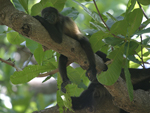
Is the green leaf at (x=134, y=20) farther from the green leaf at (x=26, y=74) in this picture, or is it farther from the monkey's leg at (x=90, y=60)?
the green leaf at (x=26, y=74)

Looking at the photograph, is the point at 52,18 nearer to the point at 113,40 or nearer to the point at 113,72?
the point at 113,40

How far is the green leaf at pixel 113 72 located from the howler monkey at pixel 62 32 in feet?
1.64

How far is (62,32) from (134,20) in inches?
64.1

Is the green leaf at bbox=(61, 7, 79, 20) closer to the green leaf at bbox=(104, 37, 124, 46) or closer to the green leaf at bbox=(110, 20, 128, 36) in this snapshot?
the green leaf at bbox=(104, 37, 124, 46)

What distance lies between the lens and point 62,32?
3689 mm

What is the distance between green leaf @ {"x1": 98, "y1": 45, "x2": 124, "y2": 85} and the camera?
8.28 feet

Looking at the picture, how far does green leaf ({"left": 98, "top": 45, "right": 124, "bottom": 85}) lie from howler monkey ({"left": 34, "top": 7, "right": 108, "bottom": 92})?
0.50 m

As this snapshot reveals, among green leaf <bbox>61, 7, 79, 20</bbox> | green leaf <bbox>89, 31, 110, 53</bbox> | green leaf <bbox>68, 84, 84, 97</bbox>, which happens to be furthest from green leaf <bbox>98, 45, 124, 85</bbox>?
green leaf <bbox>68, 84, 84, 97</bbox>

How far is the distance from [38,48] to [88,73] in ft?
3.13

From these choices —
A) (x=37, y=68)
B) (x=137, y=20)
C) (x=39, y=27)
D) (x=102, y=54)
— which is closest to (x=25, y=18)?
(x=39, y=27)

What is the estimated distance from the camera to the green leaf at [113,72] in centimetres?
252

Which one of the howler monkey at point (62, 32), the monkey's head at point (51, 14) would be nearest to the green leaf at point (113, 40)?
the howler monkey at point (62, 32)

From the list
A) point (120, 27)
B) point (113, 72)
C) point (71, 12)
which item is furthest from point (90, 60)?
point (71, 12)

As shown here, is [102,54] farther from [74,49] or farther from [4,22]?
[4,22]
